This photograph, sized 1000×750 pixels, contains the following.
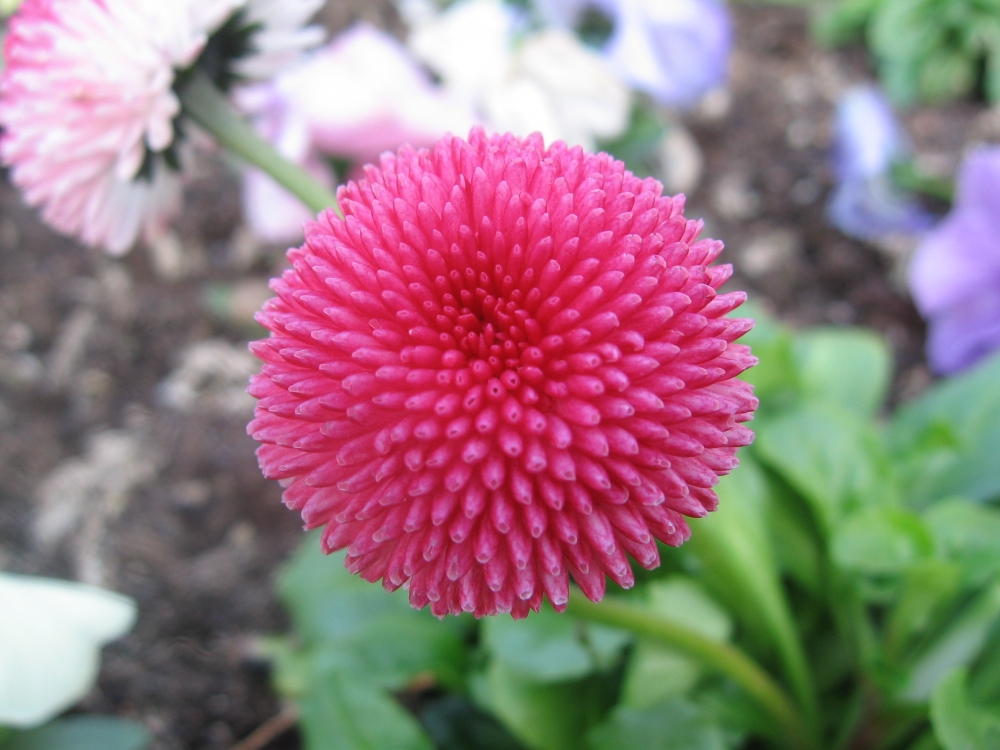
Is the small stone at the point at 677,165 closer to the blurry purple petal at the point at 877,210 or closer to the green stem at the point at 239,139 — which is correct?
the blurry purple petal at the point at 877,210

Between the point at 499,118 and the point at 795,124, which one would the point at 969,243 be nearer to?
the point at 795,124

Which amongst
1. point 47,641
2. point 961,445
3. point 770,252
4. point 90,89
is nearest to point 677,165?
point 770,252

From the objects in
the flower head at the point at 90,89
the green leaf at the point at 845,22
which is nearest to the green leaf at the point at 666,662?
the flower head at the point at 90,89

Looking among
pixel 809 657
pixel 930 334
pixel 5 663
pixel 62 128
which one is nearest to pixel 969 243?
pixel 930 334

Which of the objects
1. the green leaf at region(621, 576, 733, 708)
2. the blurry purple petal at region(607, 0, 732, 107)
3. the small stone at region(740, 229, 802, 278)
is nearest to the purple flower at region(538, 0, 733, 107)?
the blurry purple petal at region(607, 0, 732, 107)

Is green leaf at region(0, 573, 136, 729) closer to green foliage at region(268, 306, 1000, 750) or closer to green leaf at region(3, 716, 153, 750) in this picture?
green leaf at region(3, 716, 153, 750)

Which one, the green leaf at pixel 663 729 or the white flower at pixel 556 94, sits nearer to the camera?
the green leaf at pixel 663 729
